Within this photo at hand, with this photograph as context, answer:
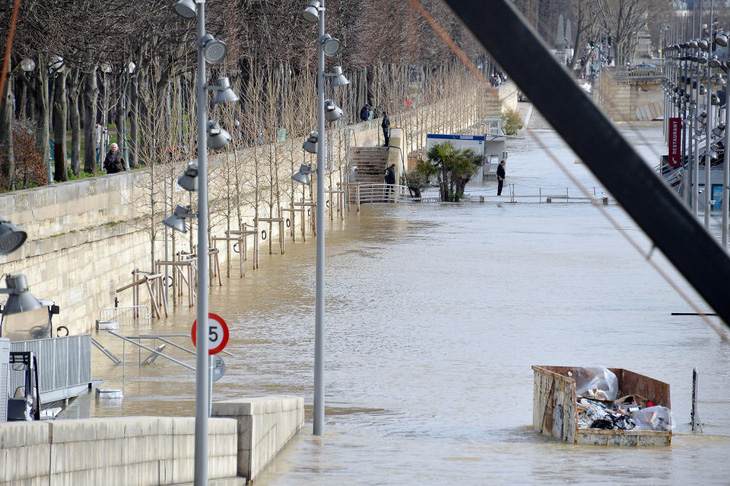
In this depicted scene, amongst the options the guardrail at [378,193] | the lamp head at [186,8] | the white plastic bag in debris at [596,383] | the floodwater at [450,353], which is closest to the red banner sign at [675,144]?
the floodwater at [450,353]

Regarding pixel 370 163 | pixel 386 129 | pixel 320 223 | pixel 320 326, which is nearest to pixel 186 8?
pixel 320 223

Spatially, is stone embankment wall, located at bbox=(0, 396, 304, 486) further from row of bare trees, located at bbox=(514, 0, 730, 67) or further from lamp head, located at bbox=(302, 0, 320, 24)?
lamp head, located at bbox=(302, 0, 320, 24)

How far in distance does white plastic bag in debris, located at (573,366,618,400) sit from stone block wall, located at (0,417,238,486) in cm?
777

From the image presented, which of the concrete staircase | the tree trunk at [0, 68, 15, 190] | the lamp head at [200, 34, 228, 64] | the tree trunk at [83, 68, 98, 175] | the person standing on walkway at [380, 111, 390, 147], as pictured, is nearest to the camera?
the lamp head at [200, 34, 228, 64]

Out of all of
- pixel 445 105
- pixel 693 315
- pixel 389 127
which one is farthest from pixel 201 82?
pixel 445 105

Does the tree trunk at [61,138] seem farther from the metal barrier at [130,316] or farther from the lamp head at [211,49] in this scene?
the lamp head at [211,49]

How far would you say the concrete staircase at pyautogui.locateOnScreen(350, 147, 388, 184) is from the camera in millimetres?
68750

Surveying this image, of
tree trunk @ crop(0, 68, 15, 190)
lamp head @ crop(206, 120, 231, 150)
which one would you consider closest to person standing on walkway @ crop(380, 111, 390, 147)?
tree trunk @ crop(0, 68, 15, 190)

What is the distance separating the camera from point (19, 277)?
37.2 feet

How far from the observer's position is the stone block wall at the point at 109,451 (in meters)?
10.2

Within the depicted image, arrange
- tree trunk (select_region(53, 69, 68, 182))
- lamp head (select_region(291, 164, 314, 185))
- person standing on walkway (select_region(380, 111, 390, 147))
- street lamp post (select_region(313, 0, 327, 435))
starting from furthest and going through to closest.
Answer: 1. person standing on walkway (select_region(380, 111, 390, 147))
2. tree trunk (select_region(53, 69, 68, 182))
3. lamp head (select_region(291, 164, 314, 185))
4. street lamp post (select_region(313, 0, 327, 435))

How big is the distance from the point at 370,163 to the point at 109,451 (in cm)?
5781

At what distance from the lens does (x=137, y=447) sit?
12.2 metres

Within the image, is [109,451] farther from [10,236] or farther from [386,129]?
[386,129]
